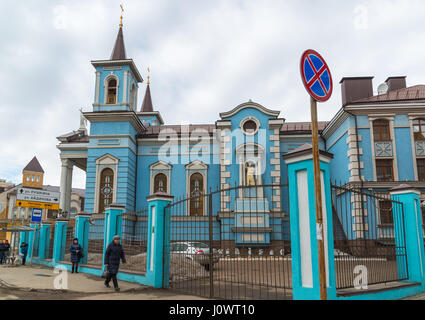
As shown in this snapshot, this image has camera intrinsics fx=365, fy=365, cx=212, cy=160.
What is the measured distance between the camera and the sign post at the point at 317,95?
5609mm

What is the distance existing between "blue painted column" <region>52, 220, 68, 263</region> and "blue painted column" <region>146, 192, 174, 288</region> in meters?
8.63

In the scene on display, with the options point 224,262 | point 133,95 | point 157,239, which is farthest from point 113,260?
point 133,95

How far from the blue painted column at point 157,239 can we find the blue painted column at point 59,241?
28.3 feet

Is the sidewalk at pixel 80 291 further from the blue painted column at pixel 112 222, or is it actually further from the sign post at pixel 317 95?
the sign post at pixel 317 95

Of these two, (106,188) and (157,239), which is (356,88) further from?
(157,239)

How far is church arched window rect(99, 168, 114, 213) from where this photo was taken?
75.5 feet

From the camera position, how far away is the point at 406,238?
9289 mm

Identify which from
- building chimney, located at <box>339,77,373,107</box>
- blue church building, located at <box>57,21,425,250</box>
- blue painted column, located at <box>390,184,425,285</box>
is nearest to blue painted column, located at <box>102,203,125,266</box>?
blue church building, located at <box>57,21,425,250</box>

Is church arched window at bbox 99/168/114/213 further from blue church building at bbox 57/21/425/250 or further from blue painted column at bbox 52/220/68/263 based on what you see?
blue painted column at bbox 52/220/68/263

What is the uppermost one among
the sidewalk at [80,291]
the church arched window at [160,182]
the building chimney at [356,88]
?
the building chimney at [356,88]

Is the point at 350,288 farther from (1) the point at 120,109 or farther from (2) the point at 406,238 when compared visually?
(1) the point at 120,109

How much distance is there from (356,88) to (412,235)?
1521 cm

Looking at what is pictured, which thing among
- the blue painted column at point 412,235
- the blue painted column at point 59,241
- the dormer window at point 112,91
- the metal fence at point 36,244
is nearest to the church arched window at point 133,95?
the dormer window at point 112,91

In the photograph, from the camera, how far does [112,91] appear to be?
24.7 m
